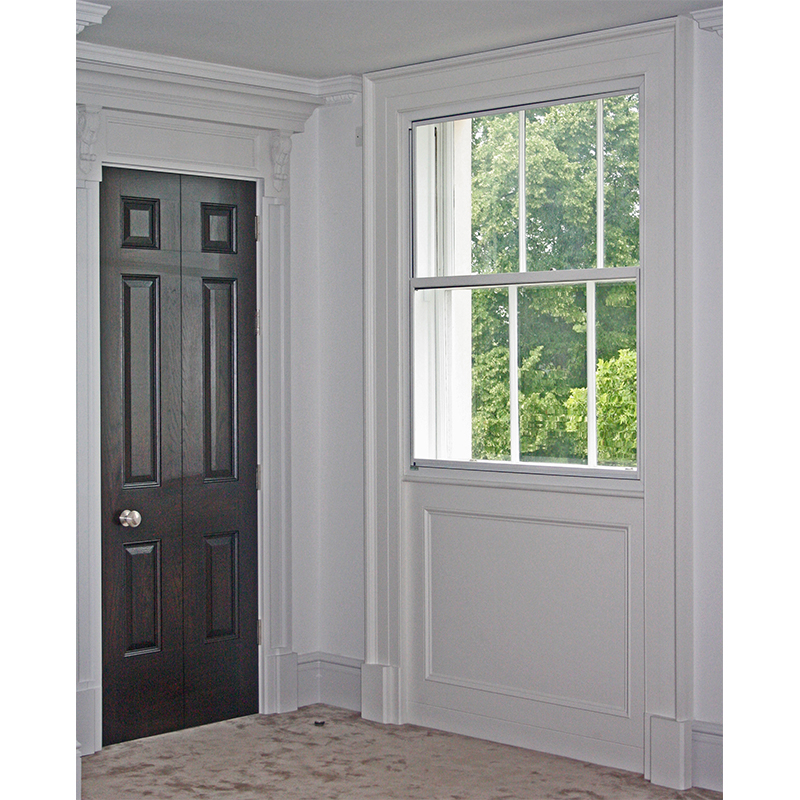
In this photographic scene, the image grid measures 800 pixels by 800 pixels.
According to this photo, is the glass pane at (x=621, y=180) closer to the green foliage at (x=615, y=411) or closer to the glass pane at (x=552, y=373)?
the glass pane at (x=552, y=373)

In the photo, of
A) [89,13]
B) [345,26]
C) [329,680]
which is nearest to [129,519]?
[329,680]

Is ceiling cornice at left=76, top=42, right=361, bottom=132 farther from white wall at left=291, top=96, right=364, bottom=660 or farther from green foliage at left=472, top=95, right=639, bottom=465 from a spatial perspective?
green foliage at left=472, top=95, right=639, bottom=465

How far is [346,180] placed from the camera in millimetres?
4457

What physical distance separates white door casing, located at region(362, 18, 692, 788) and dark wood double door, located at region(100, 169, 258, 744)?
543 mm

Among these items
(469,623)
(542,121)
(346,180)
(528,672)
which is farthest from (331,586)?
(542,121)

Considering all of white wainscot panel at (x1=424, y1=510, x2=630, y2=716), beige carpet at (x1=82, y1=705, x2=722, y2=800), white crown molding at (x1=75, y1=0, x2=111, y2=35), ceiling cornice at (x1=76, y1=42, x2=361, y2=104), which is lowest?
beige carpet at (x1=82, y1=705, x2=722, y2=800)

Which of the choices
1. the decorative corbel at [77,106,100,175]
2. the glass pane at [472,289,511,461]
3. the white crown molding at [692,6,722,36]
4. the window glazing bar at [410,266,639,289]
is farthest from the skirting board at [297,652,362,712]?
the white crown molding at [692,6,722,36]

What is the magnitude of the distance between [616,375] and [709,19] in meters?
1.22

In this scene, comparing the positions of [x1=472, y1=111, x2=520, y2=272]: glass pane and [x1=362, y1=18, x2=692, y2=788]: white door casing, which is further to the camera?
[x1=472, y1=111, x2=520, y2=272]: glass pane

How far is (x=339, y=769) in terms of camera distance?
145 inches

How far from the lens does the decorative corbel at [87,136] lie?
381cm

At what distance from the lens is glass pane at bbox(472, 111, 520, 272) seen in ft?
12.8

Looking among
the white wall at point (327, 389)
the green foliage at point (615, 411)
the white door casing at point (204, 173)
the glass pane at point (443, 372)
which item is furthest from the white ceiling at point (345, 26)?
the green foliage at point (615, 411)
